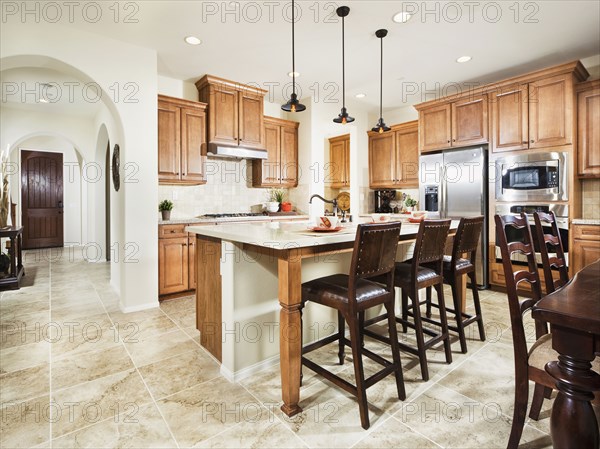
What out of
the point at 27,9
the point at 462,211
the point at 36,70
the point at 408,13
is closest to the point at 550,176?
the point at 462,211

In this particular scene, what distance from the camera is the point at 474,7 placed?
2.82 metres

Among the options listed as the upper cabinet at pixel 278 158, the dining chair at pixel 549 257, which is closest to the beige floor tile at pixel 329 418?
the dining chair at pixel 549 257

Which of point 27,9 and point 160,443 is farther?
point 27,9

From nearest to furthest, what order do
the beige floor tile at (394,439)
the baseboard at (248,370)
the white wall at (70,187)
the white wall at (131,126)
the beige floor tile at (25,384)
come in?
the beige floor tile at (394,439), the beige floor tile at (25,384), the baseboard at (248,370), the white wall at (131,126), the white wall at (70,187)

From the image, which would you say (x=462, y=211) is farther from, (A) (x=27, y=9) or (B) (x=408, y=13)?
(A) (x=27, y=9)

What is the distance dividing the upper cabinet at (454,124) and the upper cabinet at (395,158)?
493mm

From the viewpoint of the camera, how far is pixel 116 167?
→ 3715mm

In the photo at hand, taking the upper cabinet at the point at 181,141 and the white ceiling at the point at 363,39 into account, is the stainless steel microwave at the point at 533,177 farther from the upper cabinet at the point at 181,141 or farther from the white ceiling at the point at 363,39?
the upper cabinet at the point at 181,141

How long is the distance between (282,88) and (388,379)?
4.15m

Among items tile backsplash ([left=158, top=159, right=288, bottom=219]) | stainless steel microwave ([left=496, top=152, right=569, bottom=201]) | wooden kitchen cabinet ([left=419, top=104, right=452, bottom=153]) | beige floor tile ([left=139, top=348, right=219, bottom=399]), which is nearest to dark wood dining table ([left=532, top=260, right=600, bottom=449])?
beige floor tile ([left=139, top=348, right=219, bottom=399])

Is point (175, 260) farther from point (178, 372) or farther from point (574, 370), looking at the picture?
point (574, 370)

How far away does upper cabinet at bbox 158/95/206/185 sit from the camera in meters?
3.95

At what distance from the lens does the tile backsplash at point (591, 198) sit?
3.66 metres

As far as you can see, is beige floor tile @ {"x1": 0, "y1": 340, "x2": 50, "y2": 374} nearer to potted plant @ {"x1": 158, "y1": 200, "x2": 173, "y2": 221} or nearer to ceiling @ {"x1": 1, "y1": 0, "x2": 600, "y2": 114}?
potted plant @ {"x1": 158, "y1": 200, "x2": 173, "y2": 221}
